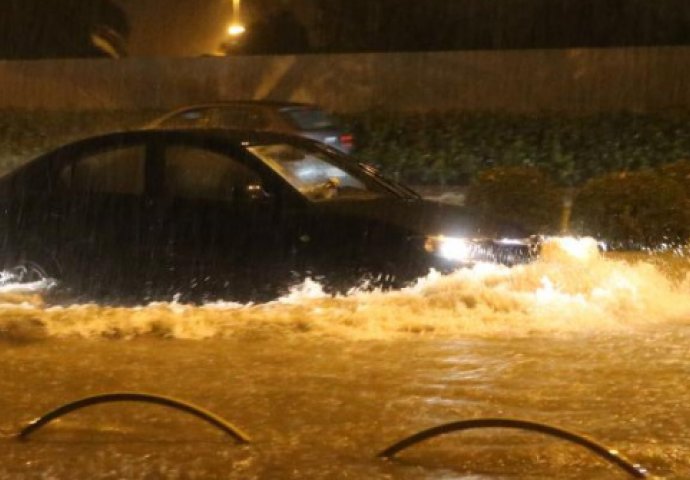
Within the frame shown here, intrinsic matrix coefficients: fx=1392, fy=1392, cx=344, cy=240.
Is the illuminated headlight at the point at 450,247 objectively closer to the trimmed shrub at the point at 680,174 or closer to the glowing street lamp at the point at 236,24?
the trimmed shrub at the point at 680,174

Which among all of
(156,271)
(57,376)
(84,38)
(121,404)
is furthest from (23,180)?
(84,38)

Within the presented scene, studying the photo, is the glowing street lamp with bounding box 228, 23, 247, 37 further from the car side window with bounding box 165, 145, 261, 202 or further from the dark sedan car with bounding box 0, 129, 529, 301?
the car side window with bounding box 165, 145, 261, 202

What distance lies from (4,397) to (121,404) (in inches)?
28.5

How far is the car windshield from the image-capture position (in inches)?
388

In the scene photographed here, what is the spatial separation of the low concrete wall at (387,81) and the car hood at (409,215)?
12.2 meters

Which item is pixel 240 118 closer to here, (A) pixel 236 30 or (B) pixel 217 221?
(B) pixel 217 221

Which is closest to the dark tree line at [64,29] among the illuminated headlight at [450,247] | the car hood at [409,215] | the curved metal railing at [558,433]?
the car hood at [409,215]

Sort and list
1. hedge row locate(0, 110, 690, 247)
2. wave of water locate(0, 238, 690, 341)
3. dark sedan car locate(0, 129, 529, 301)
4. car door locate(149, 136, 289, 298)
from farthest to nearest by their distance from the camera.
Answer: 1. hedge row locate(0, 110, 690, 247)
2. car door locate(149, 136, 289, 298)
3. dark sedan car locate(0, 129, 529, 301)
4. wave of water locate(0, 238, 690, 341)

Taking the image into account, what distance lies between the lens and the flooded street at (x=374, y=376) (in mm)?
6398

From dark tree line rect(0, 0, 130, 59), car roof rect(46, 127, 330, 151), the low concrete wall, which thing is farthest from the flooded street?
dark tree line rect(0, 0, 130, 59)

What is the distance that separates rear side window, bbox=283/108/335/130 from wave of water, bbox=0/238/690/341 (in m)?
9.01

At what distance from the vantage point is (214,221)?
9.79m

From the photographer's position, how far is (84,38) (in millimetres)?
30312

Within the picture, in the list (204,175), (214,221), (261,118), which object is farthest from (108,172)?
(261,118)
